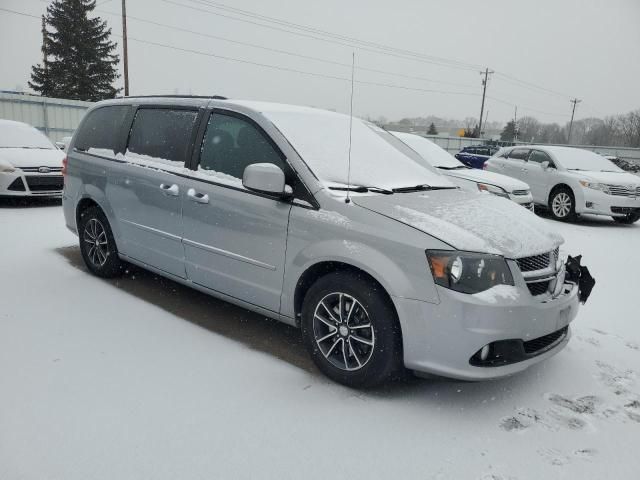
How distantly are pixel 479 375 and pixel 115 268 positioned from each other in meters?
3.57

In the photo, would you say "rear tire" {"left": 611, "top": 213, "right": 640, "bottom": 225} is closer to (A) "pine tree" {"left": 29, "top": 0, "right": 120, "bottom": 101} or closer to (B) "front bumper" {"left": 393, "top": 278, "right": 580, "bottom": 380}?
(B) "front bumper" {"left": 393, "top": 278, "right": 580, "bottom": 380}

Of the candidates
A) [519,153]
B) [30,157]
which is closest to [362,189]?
[30,157]

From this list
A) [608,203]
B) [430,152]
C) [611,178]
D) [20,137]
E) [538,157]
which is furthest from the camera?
[538,157]

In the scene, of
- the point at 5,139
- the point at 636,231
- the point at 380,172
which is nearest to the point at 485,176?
the point at 636,231

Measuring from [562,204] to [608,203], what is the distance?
0.87 metres

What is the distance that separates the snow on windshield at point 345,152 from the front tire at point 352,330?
0.74 meters

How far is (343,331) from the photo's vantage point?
3062 millimetres

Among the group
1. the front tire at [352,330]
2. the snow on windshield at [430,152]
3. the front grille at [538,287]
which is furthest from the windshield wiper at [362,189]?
the snow on windshield at [430,152]

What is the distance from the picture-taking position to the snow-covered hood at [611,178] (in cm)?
1000

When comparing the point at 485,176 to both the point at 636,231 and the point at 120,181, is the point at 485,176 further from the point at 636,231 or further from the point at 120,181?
the point at 120,181

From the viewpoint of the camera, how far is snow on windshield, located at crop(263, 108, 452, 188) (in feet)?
11.2

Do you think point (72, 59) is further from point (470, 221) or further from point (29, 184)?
point (470, 221)

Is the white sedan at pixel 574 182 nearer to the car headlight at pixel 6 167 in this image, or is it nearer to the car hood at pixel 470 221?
the car hood at pixel 470 221

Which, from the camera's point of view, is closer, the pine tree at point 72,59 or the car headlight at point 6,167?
the car headlight at point 6,167
